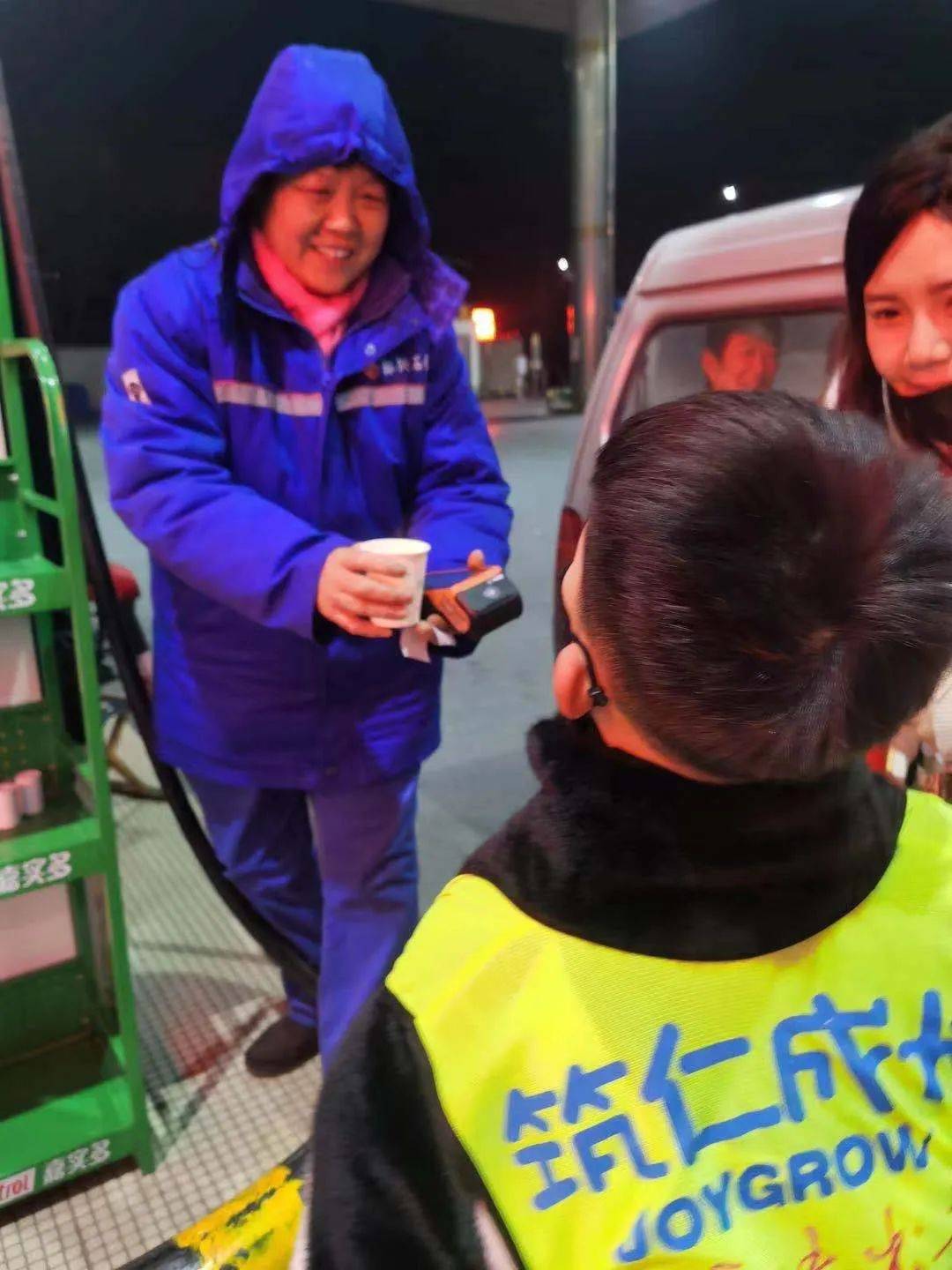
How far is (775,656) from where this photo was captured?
682 mm

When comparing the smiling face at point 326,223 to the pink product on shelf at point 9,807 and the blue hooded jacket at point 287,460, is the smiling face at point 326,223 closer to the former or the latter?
the blue hooded jacket at point 287,460

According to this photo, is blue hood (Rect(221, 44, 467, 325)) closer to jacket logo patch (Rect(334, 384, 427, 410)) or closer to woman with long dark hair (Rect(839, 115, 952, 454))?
jacket logo patch (Rect(334, 384, 427, 410))

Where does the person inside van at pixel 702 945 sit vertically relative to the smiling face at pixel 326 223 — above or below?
below

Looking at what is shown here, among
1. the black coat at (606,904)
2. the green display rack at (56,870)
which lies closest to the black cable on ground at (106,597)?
the green display rack at (56,870)

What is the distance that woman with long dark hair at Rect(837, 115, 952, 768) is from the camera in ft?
4.35

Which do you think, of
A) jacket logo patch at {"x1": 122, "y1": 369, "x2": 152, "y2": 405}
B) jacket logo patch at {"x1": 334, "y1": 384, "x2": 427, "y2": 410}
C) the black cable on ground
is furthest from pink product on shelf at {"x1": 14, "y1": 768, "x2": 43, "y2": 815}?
jacket logo patch at {"x1": 334, "y1": 384, "x2": 427, "y2": 410}

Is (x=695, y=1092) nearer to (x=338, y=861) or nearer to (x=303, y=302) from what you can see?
(x=338, y=861)

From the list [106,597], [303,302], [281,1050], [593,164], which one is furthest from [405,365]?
[593,164]

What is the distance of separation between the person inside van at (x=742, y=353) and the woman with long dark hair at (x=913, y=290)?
1.10 metres

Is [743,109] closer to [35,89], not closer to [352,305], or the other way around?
[35,89]

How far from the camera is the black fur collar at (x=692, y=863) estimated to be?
745 mm

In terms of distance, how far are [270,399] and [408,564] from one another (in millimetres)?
399

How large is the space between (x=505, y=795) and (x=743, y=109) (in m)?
18.5

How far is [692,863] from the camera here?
75 centimetres
